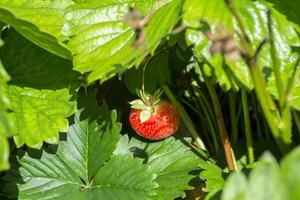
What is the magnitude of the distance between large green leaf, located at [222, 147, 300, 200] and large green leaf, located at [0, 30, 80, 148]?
63cm

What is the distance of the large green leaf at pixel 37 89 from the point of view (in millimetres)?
1463

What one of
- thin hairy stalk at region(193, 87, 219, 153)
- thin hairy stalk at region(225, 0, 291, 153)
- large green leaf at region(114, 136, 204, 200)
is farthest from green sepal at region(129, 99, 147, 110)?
thin hairy stalk at region(225, 0, 291, 153)

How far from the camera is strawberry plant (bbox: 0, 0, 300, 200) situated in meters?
1.28

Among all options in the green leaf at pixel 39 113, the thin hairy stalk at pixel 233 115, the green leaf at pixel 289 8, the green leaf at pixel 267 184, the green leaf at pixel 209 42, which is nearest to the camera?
the green leaf at pixel 267 184

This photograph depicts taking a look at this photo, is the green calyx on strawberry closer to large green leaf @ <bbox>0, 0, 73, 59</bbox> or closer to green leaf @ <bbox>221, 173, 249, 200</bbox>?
large green leaf @ <bbox>0, 0, 73, 59</bbox>

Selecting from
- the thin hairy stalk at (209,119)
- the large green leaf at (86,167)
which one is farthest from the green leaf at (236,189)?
the thin hairy stalk at (209,119)

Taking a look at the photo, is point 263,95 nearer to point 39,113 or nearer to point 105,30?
point 105,30

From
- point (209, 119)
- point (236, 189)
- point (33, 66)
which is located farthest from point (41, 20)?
point (236, 189)

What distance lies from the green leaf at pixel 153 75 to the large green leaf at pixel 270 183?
69 cm

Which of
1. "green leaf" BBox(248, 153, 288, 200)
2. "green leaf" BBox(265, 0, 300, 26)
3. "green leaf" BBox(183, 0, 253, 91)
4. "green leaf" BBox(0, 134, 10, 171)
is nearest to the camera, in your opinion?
"green leaf" BBox(248, 153, 288, 200)

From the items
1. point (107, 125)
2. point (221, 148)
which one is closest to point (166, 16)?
point (107, 125)

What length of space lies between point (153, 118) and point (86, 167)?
202mm

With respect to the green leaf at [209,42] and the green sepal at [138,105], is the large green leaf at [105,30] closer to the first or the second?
the green leaf at [209,42]

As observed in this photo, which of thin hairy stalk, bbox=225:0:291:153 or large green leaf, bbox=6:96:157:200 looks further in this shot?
large green leaf, bbox=6:96:157:200
